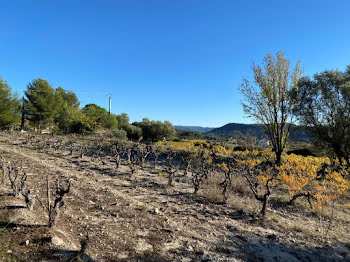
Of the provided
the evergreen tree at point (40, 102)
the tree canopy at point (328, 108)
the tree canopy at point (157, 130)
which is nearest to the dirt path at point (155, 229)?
the tree canopy at point (328, 108)

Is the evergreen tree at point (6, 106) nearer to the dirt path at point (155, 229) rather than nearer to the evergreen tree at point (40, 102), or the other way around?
the evergreen tree at point (40, 102)

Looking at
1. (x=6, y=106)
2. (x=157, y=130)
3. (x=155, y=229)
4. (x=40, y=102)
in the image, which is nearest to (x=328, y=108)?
(x=155, y=229)

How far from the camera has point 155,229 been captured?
4.36m

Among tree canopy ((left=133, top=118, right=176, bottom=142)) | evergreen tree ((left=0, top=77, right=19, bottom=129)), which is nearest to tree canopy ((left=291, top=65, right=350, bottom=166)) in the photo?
tree canopy ((left=133, top=118, right=176, bottom=142))

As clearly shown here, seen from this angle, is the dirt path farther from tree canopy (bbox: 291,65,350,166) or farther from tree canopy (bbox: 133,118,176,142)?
tree canopy (bbox: 133,118,176,142)

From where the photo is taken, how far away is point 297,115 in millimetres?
14617

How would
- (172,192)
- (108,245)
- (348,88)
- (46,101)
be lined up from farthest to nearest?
(46,101), (348,88), (172,192), (108,245)

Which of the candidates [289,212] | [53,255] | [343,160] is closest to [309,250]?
[289,212]

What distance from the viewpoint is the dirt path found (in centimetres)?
Result: 349

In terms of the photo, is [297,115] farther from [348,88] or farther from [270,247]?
[270,247]

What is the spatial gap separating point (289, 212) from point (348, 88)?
10.2 m

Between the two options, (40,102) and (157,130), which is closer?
(157,130)

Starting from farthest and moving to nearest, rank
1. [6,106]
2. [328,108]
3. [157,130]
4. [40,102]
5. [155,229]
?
[40,102]
[157,130]
[6,106]
[328,108]
[155,229]

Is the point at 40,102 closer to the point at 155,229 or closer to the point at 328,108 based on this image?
the point at 155,229
